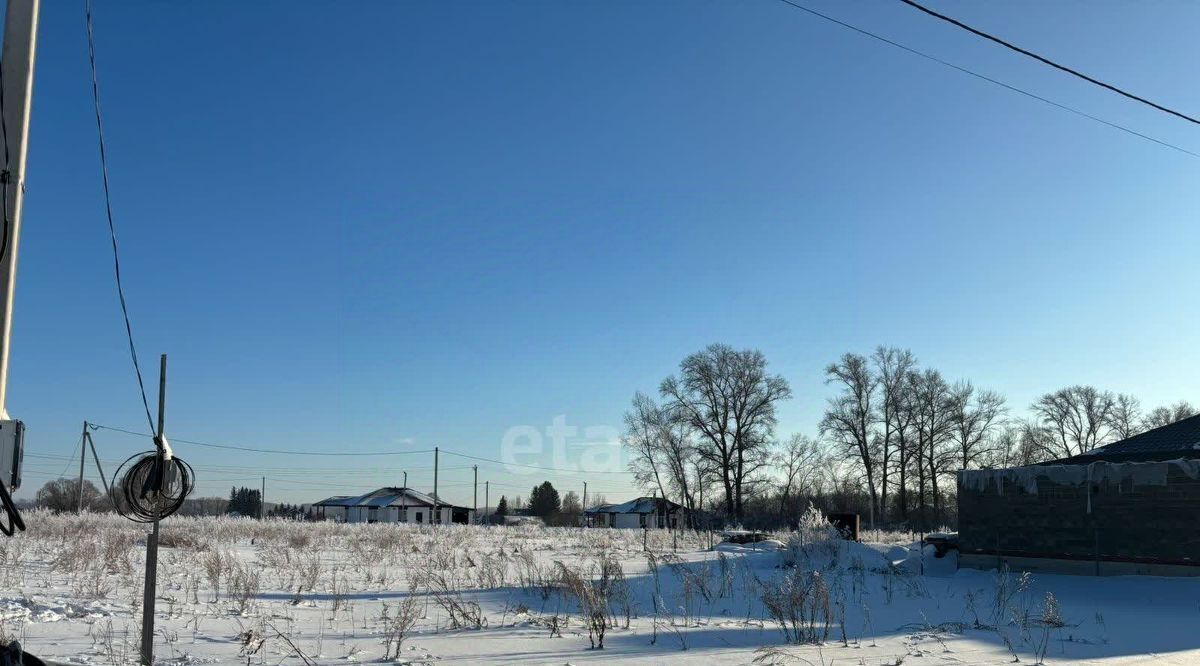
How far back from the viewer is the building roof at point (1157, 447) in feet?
57.2

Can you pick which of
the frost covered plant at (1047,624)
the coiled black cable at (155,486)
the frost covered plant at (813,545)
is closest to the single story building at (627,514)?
the frost covered plant at (813,545)

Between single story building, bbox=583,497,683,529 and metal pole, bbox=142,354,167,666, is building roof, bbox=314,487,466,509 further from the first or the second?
metal pole, bbox=142,354,167,666

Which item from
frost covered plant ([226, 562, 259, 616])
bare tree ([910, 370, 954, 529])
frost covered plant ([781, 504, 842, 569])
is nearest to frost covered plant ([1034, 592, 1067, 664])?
frost covered plant ([226, 562, 259, 616])

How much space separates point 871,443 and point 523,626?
164 feet

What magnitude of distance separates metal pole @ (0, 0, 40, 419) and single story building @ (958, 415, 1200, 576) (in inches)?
736

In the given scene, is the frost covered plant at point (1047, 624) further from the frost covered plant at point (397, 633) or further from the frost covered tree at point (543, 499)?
the frost covered tree at point (543, 499)

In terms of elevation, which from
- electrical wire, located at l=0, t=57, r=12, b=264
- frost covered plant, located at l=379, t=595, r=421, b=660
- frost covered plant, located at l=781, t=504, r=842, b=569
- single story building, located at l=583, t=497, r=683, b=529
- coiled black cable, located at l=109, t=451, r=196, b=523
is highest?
electrical wire, located at l=0, t=57, r=12, b=264

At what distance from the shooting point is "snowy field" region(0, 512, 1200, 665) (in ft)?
26.1

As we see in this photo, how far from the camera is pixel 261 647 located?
24.9ft

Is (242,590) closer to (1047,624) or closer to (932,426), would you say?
(1047,624)

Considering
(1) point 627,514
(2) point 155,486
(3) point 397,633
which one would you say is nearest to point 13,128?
(2) point 155,486

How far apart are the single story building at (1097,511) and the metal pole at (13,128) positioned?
61.3 feet

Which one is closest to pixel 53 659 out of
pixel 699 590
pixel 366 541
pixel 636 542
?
pixel 699 590

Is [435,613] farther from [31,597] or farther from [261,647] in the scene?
[31,597]
